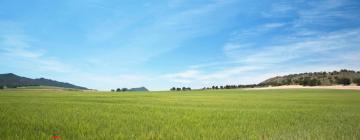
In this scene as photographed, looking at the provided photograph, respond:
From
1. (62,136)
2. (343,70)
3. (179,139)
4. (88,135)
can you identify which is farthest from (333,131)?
(343,70)

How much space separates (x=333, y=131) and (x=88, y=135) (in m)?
7.80

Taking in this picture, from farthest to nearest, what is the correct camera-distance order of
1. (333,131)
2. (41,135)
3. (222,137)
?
(333,131)
(222,137)
(41,135)

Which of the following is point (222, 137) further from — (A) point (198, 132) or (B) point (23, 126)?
(B) point (23, 126)

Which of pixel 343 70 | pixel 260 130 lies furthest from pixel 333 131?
pixel 343 70

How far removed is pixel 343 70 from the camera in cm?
17588

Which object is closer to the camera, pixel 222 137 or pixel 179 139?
pixel 179 139

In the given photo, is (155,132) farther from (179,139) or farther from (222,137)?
(222,137)

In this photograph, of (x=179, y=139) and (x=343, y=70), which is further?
(x=343, y=70)

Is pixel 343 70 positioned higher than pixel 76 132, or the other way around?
pixel 343 70

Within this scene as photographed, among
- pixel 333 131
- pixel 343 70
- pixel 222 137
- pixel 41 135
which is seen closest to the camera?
pixel 41 135

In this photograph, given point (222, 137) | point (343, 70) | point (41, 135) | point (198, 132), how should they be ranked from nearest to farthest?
Answer: point (41, 135), point (222, 137), point (198, 132), point (343, 70)

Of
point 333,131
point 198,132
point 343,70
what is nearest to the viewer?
point 198,132

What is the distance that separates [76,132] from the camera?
8.61 m

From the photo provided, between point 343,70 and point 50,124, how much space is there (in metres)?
194
